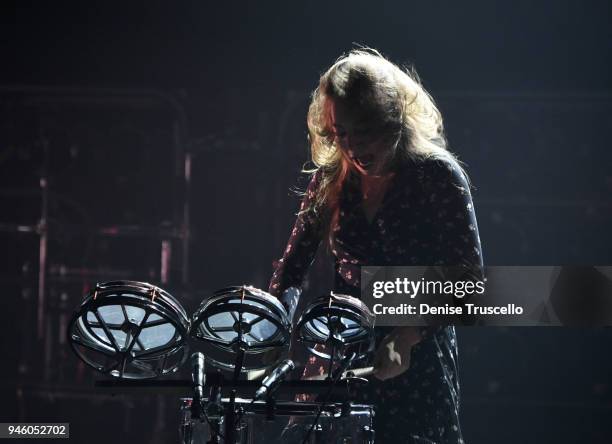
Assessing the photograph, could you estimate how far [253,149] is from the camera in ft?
14.7

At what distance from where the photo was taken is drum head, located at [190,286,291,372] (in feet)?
4.43

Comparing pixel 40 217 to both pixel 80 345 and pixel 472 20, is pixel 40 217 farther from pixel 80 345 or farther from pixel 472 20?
pixel 80 345

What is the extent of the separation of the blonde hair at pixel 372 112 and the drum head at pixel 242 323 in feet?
1.75

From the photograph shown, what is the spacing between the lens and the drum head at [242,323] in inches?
53.2

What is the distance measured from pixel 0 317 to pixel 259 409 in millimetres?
3660

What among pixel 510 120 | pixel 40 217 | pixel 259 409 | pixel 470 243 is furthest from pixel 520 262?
pixel 259 409

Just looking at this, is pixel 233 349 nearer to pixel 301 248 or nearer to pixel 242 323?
pixel 242 323

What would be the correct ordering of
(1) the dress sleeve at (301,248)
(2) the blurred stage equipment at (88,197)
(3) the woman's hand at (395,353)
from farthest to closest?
1. (2) the blurred stage equipment at (88,197)
2. (1) the dress sleeve at (301,248)
3. (3) the woman's hand at (395,353)

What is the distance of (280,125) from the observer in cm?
443

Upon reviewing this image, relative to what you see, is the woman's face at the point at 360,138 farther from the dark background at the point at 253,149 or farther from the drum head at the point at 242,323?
the dark background at the point at 253,149

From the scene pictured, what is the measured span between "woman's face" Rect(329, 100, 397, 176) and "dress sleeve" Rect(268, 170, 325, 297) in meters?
0.16

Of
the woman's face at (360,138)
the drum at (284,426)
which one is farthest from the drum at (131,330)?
the woman's face at (360,138)

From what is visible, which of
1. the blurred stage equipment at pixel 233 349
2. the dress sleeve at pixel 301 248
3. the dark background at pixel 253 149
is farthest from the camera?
the dark background at pixel 253 149

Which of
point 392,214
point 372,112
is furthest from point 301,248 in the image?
point 372,112
